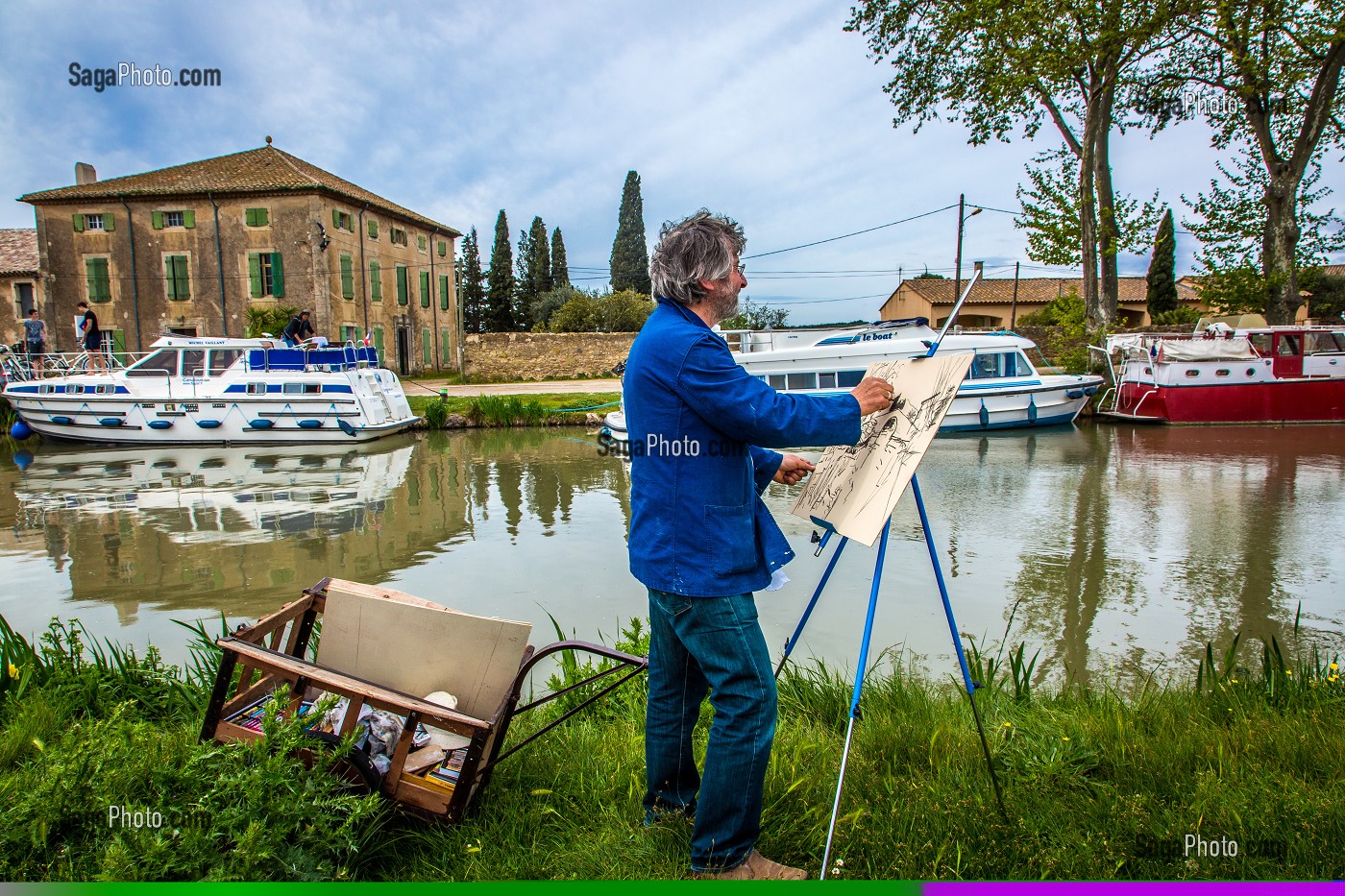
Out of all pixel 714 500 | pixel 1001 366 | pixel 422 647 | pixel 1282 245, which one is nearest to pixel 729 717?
pixel 714 500

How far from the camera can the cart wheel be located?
228 cm

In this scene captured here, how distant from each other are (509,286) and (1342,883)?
2090 inches

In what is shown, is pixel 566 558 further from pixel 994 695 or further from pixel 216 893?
pixel 216 893

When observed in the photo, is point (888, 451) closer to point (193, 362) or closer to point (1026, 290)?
point (193, 362)

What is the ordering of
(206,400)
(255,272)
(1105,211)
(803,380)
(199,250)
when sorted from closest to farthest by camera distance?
(206,400)
(803,380)
(1105,211)
(255,272)
(199,250)

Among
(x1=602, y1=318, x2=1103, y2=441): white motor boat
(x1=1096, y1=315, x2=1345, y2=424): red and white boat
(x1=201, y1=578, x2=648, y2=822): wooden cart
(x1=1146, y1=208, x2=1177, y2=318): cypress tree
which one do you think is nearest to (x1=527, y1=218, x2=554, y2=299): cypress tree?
(x1=1146, y1=208, x2=1177, y2=318): cypress tree

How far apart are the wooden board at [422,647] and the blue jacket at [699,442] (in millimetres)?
651

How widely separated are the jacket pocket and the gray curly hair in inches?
22.5

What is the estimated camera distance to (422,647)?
2.54 metres

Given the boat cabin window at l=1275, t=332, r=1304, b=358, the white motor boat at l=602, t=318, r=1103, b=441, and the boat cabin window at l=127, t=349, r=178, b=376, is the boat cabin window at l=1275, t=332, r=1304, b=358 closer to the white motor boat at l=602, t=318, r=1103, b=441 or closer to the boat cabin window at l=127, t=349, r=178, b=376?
the white motor boat at l=602, t=318, r=1103, b=441

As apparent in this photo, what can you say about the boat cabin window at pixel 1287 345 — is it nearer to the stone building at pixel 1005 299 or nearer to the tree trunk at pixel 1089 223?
the tree trunk at pixel 1089 223

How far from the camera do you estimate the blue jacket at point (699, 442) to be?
202 cm

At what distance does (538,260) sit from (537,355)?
86.1 feet

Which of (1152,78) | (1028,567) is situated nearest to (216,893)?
(1028,567)
